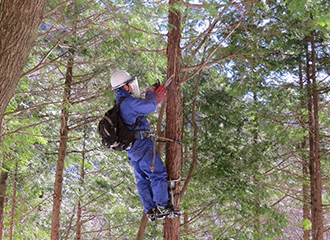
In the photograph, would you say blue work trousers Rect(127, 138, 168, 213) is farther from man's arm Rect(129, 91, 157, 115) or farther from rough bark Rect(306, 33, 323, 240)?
rough bark Rect(306, 33, 323, 240)

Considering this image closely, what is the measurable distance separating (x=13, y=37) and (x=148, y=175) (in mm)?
2695

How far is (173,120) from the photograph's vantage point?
16.7 feet

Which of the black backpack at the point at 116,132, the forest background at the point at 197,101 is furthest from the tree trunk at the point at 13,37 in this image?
the forest background at the point at 197,101

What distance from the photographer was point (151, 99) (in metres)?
4.51

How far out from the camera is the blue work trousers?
472cm

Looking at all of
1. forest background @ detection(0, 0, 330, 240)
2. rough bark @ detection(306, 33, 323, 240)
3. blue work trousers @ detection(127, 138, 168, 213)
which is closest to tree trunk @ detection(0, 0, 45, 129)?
forest background @ detection(0, 0, 330, 240)

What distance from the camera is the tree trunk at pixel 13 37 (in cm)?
326

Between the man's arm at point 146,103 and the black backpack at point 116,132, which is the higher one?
the man's arm at point 146,103

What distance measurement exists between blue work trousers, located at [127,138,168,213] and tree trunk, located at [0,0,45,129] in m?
2.11

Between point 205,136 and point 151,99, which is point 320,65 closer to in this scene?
point 205,136

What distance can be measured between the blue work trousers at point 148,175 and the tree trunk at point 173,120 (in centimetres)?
22

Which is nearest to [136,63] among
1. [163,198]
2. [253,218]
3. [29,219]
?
[163,198]

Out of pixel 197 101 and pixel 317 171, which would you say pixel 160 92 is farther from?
pixel 317 171

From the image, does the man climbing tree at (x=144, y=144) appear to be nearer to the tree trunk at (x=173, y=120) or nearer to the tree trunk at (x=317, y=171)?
the tree trunk at (x=173, y=120)
